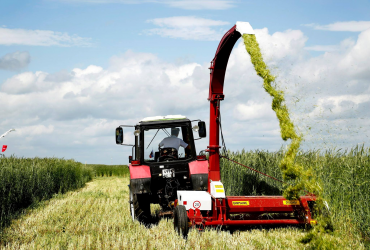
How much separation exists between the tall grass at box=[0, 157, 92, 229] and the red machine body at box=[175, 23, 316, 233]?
5005 mm

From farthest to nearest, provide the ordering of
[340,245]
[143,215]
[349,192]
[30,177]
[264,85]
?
[30,177]
[143,215]
[349,192]
[264,85]
[340,245]

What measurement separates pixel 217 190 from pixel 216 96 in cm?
189

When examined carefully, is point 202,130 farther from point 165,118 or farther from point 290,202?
point 290,202

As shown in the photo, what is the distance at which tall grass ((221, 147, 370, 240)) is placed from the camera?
22.5ft

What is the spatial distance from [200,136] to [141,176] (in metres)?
1.49

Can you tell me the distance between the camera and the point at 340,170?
7.80 metres

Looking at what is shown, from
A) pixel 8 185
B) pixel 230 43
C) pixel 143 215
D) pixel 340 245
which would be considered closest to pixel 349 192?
pixel 340 245

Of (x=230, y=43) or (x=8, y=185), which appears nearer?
(x=230, y=43)

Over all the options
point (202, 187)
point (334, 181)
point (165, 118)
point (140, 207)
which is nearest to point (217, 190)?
point (202, 187)

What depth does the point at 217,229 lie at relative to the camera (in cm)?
647

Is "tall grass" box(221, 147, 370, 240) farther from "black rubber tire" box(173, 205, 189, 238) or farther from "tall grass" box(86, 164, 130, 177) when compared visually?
"tall grass" box(86, 164, 130, 177)

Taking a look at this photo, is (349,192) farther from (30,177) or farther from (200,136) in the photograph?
(30,177)

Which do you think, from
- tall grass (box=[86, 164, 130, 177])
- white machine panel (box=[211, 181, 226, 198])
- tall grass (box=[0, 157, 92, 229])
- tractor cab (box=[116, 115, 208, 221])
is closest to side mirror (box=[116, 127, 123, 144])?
tractor cab (box=[116, 115, 208, 221])

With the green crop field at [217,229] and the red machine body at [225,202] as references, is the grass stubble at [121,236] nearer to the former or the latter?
the green crop field at [217,229]
